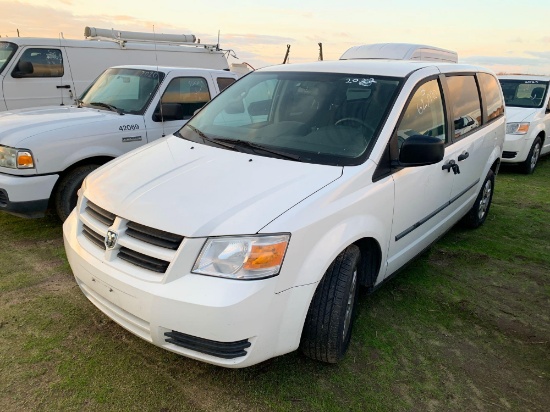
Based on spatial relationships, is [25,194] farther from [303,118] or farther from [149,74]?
[303,118]

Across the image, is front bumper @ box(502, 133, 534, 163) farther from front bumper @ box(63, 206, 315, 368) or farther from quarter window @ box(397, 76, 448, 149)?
front bumper @ box(63, 206, 315, 368)

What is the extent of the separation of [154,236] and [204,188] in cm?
41

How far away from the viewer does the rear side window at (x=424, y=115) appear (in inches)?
124

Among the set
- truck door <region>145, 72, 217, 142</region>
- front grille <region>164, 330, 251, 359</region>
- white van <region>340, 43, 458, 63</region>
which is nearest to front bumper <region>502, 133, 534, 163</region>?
white van <region>340, 43, 458, 63</region>

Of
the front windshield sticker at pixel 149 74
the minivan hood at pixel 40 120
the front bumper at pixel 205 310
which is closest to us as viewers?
the front bumper at pixel 205 310

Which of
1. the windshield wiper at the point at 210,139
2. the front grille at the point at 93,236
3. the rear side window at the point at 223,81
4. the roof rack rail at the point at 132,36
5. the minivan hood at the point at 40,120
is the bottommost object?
the front grille at the point at 93,236

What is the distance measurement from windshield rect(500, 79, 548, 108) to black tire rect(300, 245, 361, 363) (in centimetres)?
815

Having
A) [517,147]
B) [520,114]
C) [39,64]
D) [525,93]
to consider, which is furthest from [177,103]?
[525,93]

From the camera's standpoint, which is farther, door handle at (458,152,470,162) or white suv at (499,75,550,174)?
white suv at (499,75,550,174)

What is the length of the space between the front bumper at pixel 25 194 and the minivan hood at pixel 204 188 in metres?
1.42

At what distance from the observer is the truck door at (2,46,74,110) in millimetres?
7848

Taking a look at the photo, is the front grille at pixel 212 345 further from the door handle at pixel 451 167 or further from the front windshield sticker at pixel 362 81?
the door handle at pixel 451 167

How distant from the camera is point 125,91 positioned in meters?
5.40

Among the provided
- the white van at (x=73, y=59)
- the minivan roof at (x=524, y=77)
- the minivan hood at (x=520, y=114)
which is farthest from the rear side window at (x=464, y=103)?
the white van at (x=73, y=59)
